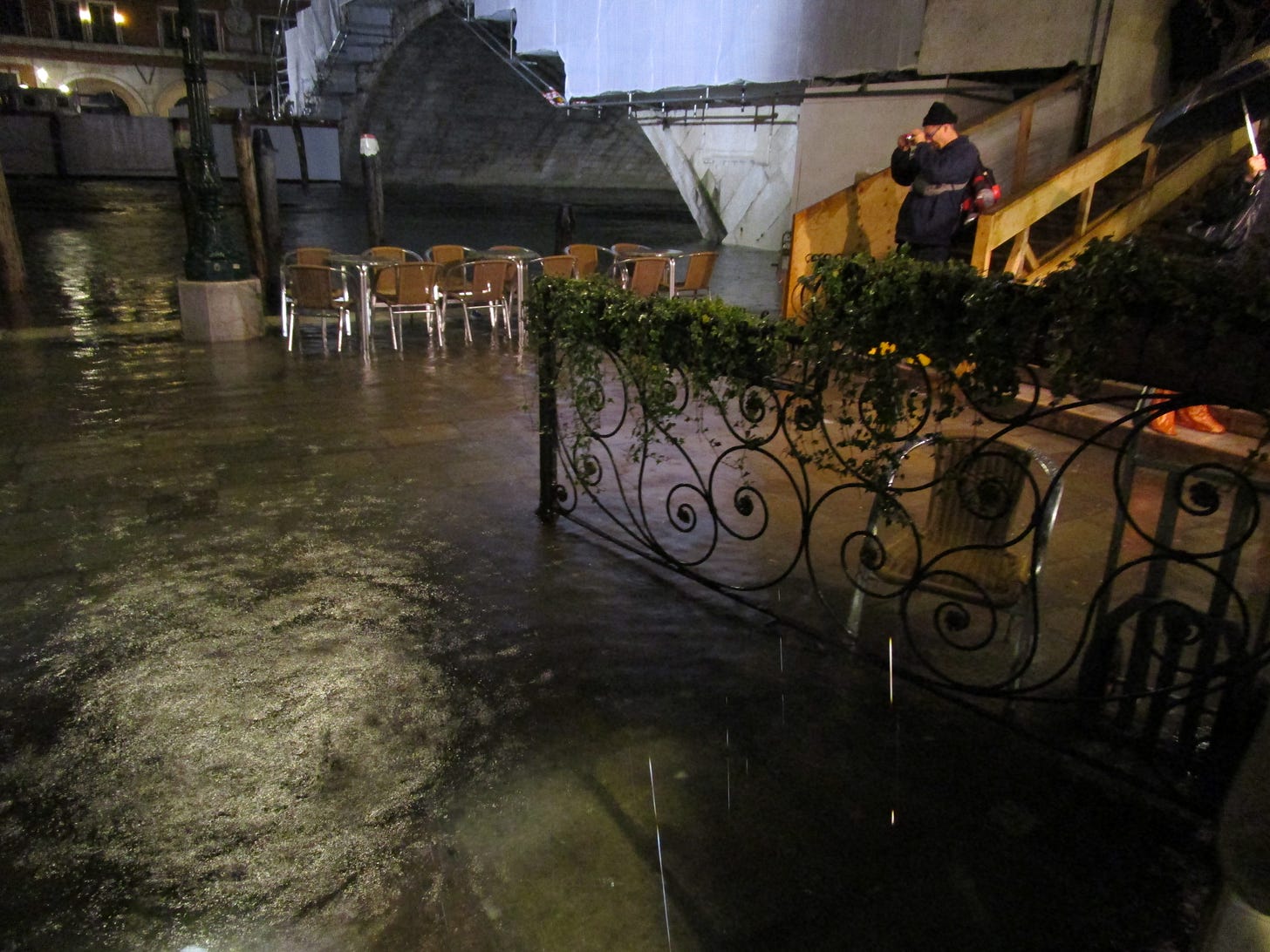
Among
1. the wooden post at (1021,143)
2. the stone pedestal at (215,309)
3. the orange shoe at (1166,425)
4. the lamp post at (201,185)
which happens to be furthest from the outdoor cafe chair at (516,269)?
the orange shoe at (1166,425)

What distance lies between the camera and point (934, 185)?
6781mm

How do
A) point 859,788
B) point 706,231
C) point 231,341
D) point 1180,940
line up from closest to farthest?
point 1180,940 → point 859,788 → point 231,341 → point 706,231

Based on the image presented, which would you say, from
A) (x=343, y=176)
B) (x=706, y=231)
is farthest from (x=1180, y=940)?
(x=343, y=176)

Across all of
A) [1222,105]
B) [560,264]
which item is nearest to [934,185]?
[1222,105]

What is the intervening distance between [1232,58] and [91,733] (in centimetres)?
920

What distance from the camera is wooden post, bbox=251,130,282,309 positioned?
428 inches

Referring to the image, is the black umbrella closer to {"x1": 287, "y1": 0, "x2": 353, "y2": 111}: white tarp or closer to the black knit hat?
A: the black knit hat

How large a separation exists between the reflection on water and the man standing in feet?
12.9

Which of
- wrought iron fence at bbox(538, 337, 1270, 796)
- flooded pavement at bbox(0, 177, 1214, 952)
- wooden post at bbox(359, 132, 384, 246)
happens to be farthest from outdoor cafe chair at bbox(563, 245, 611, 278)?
flooded pavement at bbox(0, 177, 1214, 952)

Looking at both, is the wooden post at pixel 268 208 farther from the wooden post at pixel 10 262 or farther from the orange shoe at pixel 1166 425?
the orange shoe at pixel 1166 425

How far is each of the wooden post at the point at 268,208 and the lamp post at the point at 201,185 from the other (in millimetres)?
1585

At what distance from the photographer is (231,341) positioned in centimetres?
901

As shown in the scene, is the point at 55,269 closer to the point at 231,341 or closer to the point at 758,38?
the point at 231,341

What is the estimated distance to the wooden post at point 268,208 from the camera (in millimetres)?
10883
